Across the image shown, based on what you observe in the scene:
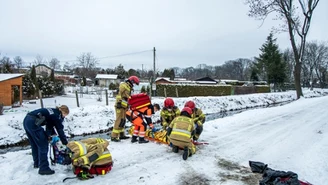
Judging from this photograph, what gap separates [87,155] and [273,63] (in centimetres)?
4623

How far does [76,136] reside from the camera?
456 inches

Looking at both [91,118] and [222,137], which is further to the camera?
[91,118]

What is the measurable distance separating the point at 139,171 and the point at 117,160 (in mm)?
935

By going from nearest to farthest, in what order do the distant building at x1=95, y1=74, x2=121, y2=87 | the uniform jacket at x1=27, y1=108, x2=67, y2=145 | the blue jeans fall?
the blue jeans, the uniform jacket at x1=27, y1=108, x2=67, y2=145, the distant building at x1=95, y1=74, x2=121, y2=87

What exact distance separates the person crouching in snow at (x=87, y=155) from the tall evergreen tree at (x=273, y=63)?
45.0m

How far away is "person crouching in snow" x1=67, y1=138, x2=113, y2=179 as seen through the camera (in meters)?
4.87

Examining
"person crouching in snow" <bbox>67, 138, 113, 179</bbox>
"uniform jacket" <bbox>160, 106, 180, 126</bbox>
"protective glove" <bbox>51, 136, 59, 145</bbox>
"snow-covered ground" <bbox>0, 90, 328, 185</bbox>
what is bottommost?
"snow-covered ground" <bbox>0, 90, 328, 185</bbox>

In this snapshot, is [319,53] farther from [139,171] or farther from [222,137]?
[139,171]

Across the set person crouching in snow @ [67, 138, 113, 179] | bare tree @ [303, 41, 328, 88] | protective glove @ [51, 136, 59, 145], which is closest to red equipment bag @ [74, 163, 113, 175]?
person crouching in snow @ [67, 138, 113, 179]

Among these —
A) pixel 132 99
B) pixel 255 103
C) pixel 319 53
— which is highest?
pixel 319 53

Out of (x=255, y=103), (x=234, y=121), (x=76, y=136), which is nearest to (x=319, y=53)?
(x=255, y=103)

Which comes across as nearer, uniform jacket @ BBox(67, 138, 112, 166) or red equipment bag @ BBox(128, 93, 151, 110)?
uniform jacket @ BBox(67, 138, 112, 166)

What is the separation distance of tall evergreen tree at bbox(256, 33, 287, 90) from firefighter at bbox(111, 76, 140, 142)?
4244 centimetres

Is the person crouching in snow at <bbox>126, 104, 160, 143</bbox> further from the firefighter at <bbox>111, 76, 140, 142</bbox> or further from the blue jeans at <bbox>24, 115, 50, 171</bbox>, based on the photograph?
the blue jeans at <bbox>24, 115, 50, 171</bbox>
